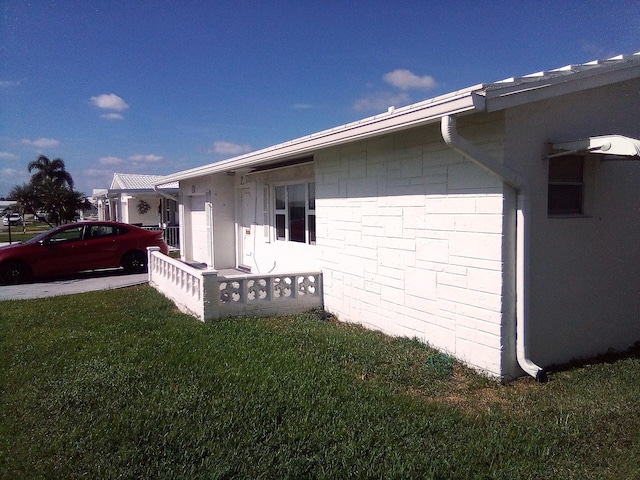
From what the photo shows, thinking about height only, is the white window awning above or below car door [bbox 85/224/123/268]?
above

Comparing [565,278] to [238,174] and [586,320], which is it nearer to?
[586,320]

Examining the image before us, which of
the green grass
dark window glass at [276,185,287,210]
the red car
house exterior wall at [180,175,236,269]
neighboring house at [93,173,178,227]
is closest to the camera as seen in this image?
the green grass

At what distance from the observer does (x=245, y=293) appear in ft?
24.9

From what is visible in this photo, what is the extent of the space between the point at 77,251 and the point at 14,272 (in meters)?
1.50

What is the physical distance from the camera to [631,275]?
6.05 m

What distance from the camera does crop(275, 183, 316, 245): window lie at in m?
9.10

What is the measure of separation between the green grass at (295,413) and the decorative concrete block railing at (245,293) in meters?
1.04

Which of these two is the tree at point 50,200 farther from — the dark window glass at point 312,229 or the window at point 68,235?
the dark window glass at point 312,229

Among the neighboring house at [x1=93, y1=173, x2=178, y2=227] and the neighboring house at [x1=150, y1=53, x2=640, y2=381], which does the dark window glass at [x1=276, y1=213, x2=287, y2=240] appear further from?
the neighboring house at [x1=93, y1=173, x2=178, y2=227]

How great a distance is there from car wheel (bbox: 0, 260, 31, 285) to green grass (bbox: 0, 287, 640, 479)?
6954mm

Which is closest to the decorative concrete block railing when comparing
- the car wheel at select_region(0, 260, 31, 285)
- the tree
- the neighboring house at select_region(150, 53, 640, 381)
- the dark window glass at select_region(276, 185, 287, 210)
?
the neighboring house at select_region(150, 53, 640, 381)

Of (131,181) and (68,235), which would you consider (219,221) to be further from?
(131,181)

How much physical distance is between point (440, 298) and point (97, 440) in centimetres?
369

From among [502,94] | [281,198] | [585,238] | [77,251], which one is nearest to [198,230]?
[77,251]
